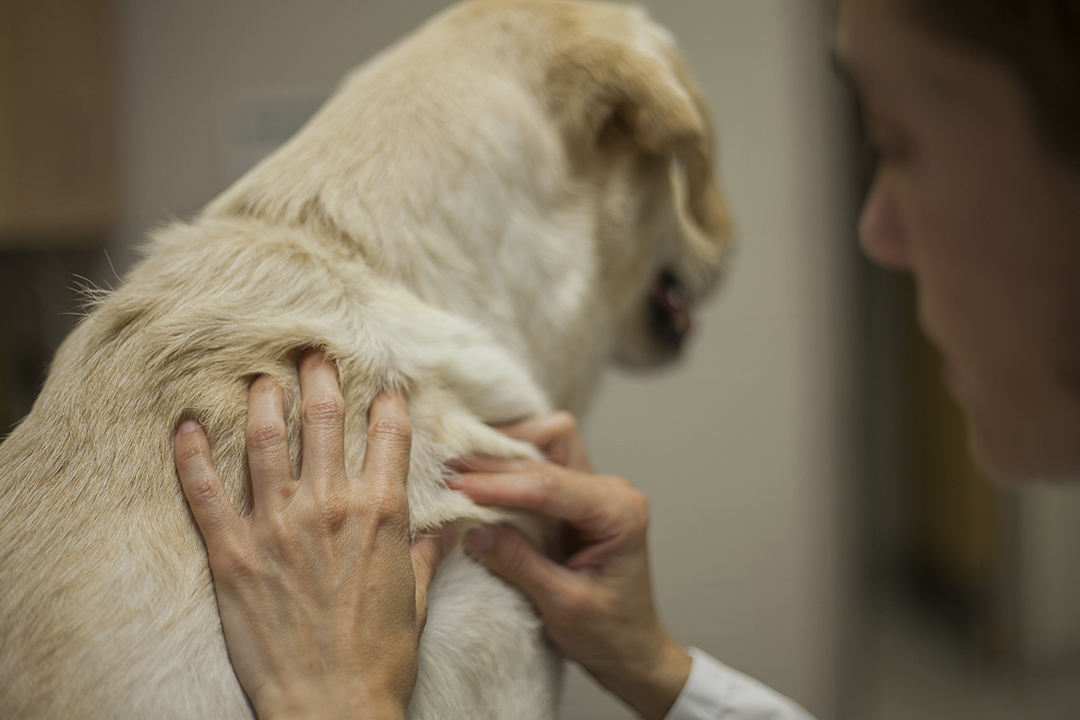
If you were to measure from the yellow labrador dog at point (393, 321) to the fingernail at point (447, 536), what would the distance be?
2cm

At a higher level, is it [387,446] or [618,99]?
[618,99]

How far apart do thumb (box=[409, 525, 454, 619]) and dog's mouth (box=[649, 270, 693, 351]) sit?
554 mm

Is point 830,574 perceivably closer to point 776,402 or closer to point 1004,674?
point 776,402

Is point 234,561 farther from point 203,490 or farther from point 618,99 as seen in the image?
point 618,99

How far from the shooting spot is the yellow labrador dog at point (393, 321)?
0.57m

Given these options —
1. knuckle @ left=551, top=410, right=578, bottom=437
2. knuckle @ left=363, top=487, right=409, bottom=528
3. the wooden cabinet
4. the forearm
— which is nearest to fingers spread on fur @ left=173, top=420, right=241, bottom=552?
Result: knuckle @ left=363, top=487, right=409, bottom=528

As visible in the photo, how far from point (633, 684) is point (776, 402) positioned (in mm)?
1454

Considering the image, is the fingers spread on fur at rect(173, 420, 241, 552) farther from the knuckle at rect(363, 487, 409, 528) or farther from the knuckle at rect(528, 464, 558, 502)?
the knuckle at rect(528, 464, 558, 502)

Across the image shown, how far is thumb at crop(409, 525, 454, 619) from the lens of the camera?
0.67 meters

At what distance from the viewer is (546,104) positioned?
3.01 ft

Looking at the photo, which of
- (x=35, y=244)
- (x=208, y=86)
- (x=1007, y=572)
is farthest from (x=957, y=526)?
(x=35, y=244)

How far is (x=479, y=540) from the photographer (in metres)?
0.72

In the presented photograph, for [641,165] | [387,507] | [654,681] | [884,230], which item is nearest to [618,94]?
[641,165]

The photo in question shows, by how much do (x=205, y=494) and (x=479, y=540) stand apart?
0.26 m
